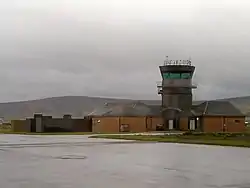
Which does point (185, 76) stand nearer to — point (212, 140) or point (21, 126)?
point (21, 126)

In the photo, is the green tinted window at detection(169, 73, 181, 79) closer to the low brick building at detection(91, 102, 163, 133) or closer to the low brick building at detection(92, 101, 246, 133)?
the low brick building at detection(91, 102, 163, 133)

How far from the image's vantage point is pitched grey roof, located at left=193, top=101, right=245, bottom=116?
89.2 meters

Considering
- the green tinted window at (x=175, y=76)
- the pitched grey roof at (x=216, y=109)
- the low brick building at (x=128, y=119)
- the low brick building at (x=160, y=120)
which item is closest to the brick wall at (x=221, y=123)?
the low brick building at (x=160, y=120)

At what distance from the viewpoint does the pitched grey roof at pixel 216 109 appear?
3511 inches

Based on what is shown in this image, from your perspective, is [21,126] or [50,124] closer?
[50,124]

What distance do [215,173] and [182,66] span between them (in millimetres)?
74288

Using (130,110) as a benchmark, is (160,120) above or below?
below

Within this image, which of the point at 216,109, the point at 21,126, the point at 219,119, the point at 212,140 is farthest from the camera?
the point at 21,126

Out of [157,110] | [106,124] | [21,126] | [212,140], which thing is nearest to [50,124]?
[21,126]

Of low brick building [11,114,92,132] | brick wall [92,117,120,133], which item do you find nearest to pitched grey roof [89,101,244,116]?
brick wall [92,117,120,133]

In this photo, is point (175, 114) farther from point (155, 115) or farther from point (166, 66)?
point (166, 66)

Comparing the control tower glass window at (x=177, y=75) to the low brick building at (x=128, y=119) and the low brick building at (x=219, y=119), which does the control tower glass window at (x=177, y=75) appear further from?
the low brick building at (x=219, y=119)

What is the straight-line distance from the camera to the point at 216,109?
297ft

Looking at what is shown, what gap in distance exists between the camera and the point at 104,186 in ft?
52.6
